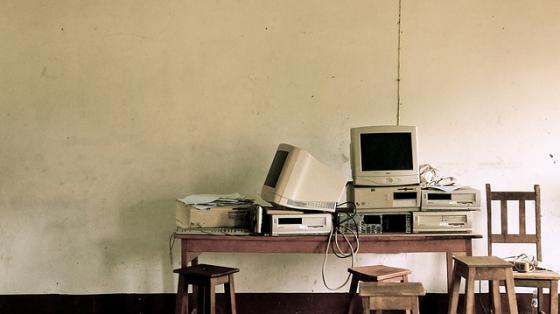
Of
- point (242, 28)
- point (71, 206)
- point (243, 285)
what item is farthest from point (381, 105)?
point (71, 206)

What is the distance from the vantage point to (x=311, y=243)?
126 inches

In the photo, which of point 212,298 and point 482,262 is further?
point 212,298

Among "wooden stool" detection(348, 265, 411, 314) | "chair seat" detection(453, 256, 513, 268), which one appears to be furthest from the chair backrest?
"wooden stool" detection(348, 265, 411, 314)

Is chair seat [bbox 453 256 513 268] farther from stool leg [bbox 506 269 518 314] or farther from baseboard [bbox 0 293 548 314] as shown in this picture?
baseboard [bbox 0 293 548 314]

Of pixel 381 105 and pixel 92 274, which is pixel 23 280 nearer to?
pixel 92 274

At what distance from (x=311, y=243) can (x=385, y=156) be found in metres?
0.63

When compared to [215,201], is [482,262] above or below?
below

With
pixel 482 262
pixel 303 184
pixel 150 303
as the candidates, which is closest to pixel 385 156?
pixel 303 184

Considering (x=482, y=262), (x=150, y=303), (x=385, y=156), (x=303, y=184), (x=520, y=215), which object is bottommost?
(x=150, y=303)

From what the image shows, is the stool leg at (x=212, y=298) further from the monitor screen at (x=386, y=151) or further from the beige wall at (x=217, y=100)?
the monitor screen at (x=386, y=151)

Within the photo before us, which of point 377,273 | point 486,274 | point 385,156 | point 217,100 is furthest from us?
point 217,100

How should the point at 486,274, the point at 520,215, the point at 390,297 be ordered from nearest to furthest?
the point at 390,297
the point at 486,274
the point at 520,215

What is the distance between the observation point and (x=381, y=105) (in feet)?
12.4

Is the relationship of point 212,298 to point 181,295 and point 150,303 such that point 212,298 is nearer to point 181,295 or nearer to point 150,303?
point 181,295
